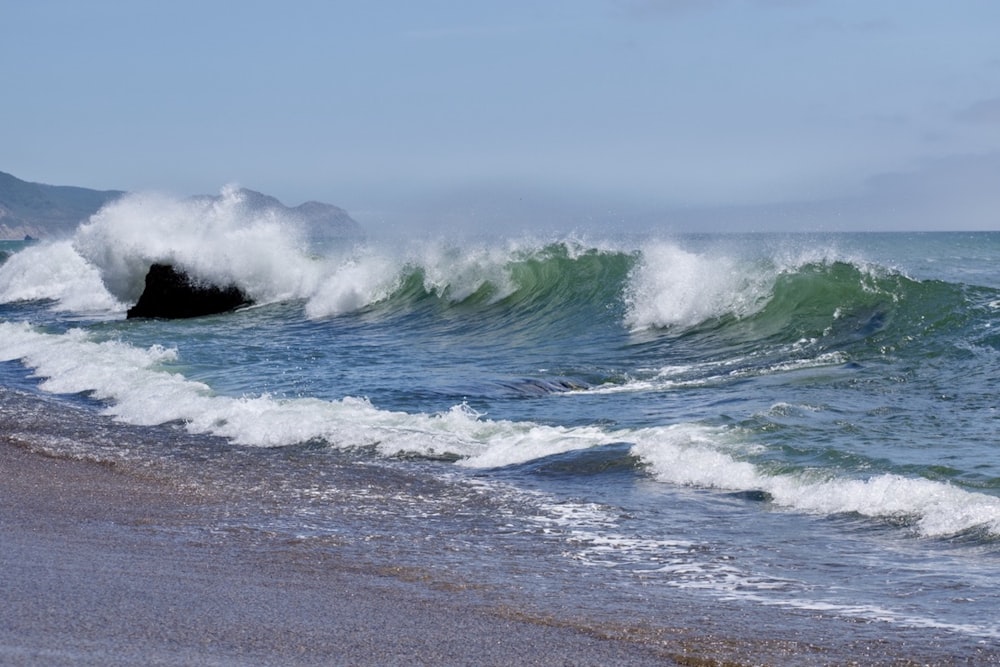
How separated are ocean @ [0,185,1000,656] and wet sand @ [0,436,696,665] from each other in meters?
0.37

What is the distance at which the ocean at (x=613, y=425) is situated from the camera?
602 cm

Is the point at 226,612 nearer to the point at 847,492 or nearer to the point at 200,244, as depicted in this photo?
the point at 847,492

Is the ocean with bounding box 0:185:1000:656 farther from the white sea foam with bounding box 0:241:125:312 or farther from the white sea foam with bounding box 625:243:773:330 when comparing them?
the white sea foam with bounding box 0:241:125:312

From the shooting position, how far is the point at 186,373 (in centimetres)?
1494

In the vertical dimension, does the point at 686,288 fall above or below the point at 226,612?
above

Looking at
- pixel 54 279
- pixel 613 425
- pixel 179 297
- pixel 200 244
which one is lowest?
pixel 613 425

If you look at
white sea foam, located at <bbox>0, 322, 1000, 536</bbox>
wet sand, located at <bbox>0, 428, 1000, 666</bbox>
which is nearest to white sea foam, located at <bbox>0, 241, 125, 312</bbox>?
white sea foam, located at <bbox>0, 322, 1000, 536</bbox>

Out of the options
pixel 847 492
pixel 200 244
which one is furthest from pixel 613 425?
pixel 200 244

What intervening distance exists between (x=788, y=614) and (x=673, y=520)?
2.09m

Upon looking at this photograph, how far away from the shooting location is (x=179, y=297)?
85.9ft

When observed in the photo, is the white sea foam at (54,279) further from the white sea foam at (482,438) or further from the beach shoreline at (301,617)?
the beach shoreline at (301,617)

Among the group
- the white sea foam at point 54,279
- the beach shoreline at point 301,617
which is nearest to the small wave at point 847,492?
the beach shoreline at point 301,617

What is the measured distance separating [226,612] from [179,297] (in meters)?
22.1

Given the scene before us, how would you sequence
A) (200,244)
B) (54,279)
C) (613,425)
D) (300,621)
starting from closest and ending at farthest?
(300,621)
(613,425)
(200,244)
(54,279)
